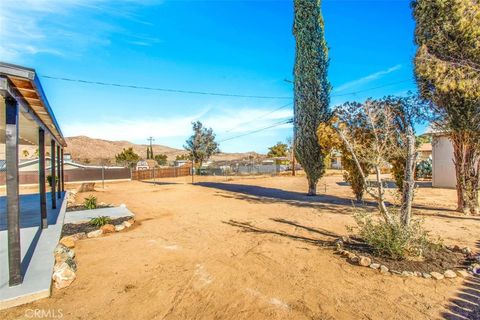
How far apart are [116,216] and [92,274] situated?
4149 mm

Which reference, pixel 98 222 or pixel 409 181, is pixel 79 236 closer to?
pixel 98 222

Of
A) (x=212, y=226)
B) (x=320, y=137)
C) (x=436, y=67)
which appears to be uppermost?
(x=436, y=67)

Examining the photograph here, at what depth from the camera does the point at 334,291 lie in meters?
3.64

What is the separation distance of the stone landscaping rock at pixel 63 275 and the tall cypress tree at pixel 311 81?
38.5 ft

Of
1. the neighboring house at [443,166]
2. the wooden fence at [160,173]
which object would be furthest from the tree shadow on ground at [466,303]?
the wooden fence at [160,173]

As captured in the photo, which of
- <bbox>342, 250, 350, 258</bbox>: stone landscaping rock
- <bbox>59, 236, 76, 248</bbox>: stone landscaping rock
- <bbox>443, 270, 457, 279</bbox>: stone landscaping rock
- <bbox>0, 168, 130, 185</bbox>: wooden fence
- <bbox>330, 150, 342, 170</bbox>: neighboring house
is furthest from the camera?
<bbox>0, 168, 130, 185</bbox>: wooden fence

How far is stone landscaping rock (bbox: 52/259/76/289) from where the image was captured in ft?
12.6

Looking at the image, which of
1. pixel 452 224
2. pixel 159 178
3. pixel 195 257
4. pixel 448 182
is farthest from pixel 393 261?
pixel 159 178

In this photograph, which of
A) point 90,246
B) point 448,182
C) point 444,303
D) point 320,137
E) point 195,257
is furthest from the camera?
point 448,182

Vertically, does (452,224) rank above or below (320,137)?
below

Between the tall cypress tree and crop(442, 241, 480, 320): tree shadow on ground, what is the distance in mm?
10233

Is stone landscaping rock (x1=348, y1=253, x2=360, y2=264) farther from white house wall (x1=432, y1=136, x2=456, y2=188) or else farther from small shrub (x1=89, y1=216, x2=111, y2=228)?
white house wall (x1=432, y1=136, x2=456, y2=188)

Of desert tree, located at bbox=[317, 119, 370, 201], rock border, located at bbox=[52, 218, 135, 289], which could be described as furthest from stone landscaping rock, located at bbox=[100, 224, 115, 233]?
desert tree, located at bbox=[317, 119, 370, 201]

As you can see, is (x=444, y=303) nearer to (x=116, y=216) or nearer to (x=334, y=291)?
(x=334, y=291)
